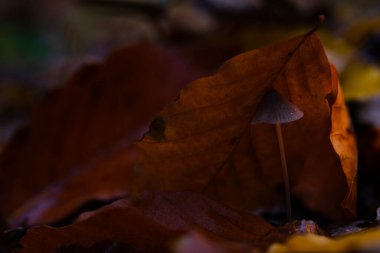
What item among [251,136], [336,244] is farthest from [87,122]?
[336,244]

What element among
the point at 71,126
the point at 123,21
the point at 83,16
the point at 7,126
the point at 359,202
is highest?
the point at 83,16

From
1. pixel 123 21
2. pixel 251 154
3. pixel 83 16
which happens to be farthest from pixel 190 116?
pixel 83 16

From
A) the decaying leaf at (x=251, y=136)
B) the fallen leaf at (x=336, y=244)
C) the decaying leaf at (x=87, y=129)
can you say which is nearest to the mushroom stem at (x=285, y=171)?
the decaying leaf at (x=251, y=136)

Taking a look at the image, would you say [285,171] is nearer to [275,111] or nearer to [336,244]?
[275,111]

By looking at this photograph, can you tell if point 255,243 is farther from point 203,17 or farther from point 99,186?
point 203,17

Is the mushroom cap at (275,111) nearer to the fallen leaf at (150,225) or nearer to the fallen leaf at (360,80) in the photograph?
the fallen leaf at (150,225)

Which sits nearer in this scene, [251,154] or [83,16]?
[251,154]
